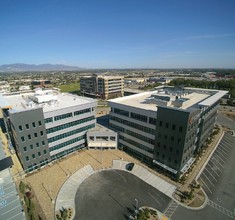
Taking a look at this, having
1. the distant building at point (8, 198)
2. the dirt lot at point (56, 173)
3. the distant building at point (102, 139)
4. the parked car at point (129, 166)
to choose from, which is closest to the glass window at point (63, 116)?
the distant building at point (102, 139)

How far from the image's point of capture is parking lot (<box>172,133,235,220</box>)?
127 feet

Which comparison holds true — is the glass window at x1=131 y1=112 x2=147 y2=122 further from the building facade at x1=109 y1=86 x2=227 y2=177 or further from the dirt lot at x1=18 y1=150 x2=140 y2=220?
the dirt lot at x1=18 y1=150 x2=140 y2=220

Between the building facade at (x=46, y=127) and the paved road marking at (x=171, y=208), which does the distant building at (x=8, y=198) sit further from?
the paved road marking at (x=171, y=208)

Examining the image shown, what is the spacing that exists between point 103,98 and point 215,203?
132m

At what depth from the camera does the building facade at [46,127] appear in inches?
1986

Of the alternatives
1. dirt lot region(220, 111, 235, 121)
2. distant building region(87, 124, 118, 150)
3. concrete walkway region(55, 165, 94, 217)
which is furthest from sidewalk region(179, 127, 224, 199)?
dirt lot region(220, 111, 235, 121)

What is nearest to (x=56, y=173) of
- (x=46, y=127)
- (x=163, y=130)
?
(x=46, y=127)

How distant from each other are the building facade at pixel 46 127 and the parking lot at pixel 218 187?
1691 inches

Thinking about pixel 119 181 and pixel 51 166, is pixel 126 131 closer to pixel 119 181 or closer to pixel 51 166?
pixel 119 181

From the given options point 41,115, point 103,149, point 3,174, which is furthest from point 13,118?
point 103,149

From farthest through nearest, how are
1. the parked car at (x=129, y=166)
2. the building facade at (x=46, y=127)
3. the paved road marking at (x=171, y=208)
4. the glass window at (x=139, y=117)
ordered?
the glass window at (x=139, y=117) → the parked car at (x=129, y=166) → the building facade at (x=46, y=127) → the paved road marking at (x=171, y=208)

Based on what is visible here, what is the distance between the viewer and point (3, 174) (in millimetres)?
35938

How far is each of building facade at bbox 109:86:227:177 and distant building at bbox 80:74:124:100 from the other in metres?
93.7

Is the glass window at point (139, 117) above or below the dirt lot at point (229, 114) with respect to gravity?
above
